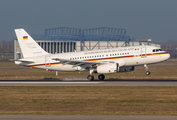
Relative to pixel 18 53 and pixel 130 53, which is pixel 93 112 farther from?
→ pixel 18 53

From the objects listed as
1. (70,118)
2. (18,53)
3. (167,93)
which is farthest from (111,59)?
(18,53)

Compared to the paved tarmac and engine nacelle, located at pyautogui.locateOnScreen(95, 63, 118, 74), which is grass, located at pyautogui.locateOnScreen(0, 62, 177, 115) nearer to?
the paved tarmac

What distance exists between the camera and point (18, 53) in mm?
125812

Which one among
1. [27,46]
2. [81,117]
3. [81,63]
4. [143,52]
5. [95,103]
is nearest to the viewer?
[81,117]

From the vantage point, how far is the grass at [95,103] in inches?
724

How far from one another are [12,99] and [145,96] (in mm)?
12041

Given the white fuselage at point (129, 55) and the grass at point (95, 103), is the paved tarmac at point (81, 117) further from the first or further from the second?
the white fuselage at point (129, 55)

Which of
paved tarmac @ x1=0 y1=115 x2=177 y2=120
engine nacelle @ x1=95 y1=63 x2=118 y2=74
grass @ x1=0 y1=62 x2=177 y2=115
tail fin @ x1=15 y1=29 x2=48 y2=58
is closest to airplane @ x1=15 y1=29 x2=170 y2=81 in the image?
engine nacelle @ x1=95 y1=63 x2=118 y2=74

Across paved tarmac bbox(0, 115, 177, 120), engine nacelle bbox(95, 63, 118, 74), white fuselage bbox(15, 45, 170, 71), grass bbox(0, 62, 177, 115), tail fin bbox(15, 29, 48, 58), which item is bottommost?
paved tarmac bbox(0, 115, 177, 120)

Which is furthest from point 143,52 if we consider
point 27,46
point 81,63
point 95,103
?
point 95,103

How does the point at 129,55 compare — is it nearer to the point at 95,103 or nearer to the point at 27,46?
the point at 27,46

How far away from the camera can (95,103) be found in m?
21.8

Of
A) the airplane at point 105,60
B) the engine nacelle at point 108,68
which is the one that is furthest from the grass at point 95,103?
the airplane at point 105,60

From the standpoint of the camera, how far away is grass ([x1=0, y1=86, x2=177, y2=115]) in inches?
724
